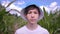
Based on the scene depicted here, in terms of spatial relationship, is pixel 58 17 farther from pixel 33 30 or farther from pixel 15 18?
pixel 15 18

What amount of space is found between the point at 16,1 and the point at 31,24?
0.37m

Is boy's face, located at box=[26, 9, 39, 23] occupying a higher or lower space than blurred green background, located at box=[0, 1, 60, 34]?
higher

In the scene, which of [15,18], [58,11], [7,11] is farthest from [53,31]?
[7,11]

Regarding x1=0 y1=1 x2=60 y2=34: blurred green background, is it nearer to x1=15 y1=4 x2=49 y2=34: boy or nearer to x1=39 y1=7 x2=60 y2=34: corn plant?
x1=39 y1=7 x2=60 y2=34: corn plant

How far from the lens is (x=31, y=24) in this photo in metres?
1.48

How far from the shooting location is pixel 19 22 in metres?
1.66

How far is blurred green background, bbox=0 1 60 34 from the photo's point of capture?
162 cm

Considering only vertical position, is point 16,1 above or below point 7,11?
above

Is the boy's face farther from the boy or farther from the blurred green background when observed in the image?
the blurred green background

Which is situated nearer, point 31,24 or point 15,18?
point 31,24

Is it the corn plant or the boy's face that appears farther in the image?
the corn plant

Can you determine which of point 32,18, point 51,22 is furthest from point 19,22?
point 51,22

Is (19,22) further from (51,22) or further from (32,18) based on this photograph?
(51,22)

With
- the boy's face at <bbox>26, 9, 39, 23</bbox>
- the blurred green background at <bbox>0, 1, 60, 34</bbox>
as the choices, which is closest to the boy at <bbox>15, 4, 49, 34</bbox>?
the boy's face at <bbox>26, 9, 39, 23</bbox>
